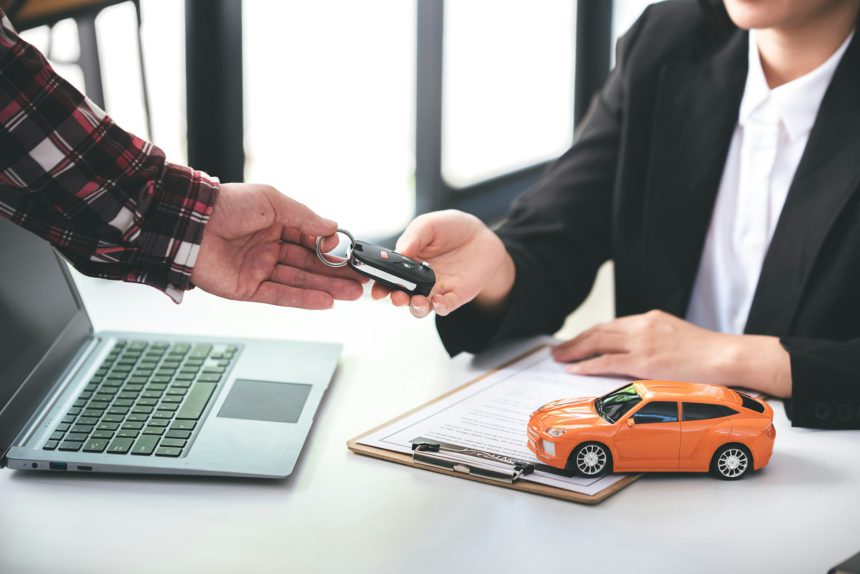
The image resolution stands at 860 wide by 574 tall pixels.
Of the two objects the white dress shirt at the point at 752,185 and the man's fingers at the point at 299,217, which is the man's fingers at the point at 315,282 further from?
the white dress shirt at the point at 752,185

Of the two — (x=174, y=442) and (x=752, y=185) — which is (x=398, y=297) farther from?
(x=752, y=185)

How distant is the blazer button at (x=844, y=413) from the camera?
100 cm

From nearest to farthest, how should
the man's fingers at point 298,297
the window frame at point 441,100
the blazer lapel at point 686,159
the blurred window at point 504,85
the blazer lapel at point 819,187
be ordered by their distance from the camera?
the man's fingers at point 298,297
the blazer lapel at point 819,187
the blazer lapel at point 686,159
the window frame at point 441,100
the blurred window at point 504,85

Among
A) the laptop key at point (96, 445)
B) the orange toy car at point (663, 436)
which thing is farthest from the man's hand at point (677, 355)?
the laptop key at point (96, 445)

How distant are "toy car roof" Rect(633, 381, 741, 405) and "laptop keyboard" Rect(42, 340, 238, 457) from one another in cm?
47

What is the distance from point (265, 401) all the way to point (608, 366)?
0.43 m

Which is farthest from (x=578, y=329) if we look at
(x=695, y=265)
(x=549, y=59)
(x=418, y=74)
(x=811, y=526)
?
(x=811, y=526)

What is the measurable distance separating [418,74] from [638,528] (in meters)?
2.66

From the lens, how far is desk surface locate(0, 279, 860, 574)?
0.74 metres

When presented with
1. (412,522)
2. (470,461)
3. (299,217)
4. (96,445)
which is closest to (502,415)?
(470,461)

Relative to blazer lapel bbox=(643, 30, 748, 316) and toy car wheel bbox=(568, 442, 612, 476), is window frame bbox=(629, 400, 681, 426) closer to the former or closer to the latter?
toy car wheel bbox=(568, 442, 612, 476)

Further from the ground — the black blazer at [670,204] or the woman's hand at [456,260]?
the black blazer at [670,204]

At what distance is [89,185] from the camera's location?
3.03 ft

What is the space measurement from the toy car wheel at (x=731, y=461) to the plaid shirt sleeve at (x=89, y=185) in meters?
0.59
